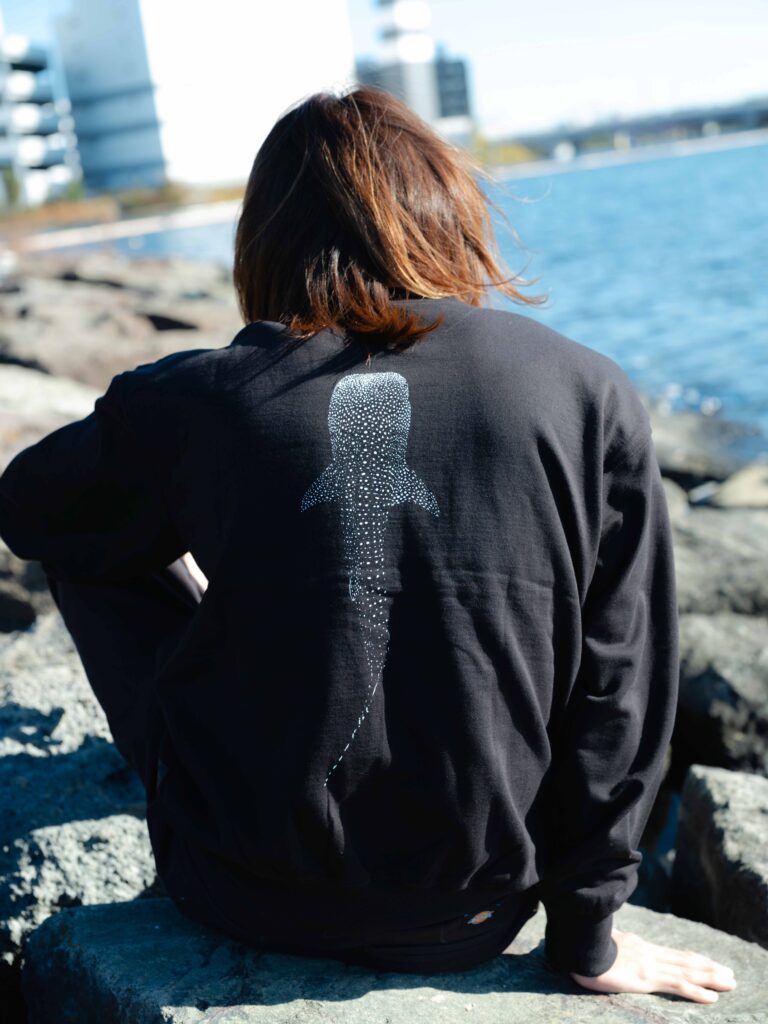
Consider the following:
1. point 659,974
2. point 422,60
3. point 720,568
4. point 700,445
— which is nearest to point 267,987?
point 659,974

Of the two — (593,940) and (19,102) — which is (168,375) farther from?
(19,102)

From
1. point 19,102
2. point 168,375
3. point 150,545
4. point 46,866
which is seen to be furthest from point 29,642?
point 19,102

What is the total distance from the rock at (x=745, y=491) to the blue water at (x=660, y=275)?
5.77ft

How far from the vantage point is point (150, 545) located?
5.30 ft

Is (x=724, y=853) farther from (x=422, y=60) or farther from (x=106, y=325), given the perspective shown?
(x=422, y=60)

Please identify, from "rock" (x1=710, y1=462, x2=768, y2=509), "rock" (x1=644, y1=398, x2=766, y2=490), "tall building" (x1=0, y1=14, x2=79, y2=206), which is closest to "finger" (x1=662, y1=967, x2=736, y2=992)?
"rock" (x1=710, y1=462, x2=768, y2=509)

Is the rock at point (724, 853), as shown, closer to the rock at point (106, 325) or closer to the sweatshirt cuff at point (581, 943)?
the sweatshirt cuff at point (581, 943)

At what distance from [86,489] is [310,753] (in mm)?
523

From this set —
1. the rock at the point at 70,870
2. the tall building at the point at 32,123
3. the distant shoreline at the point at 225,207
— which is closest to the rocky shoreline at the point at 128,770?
the rock at the point at 70,870

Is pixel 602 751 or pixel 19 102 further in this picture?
pixel 19 102

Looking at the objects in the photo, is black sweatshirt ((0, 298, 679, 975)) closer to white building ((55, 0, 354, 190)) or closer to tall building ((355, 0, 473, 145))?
white building ((55, 0, 354, 190))

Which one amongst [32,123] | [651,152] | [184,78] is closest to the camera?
[32,123]

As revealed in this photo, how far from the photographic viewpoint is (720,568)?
4.03m

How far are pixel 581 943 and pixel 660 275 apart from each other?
1869cm
